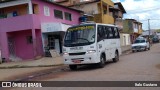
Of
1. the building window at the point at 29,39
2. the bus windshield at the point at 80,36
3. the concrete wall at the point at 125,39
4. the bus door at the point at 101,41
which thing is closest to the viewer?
the bus windshield at the point at 80,36

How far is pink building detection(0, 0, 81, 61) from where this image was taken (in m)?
29.2

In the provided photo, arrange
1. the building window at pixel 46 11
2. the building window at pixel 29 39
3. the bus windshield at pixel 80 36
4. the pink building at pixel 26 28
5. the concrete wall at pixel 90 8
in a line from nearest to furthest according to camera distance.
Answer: the bus windshield at pixel 80 36
the pink building at pixel 26 28
the building window at pixel 29 39
the building window at pixel 46 11
the concrete wall at pixel 90 8

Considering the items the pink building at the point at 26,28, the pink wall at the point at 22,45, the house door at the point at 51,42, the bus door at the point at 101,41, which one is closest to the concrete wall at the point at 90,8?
the pink building at the point at 26,28

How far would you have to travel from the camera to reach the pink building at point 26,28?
2922 centimetres

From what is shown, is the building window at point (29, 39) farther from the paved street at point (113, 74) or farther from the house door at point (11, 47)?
the paved street at point (113, 74)

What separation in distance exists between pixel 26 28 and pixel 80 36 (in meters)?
12.9

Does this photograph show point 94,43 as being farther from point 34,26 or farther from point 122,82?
point 34,26

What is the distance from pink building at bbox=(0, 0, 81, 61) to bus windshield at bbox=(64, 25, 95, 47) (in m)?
11.6

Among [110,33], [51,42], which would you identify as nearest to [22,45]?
[51,42]

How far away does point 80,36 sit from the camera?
17.4 m

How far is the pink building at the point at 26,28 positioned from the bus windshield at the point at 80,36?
11582 mm

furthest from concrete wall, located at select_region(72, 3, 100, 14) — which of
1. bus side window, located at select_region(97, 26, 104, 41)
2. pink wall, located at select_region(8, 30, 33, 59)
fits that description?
bus side window, located at select_region(97, 26, 104, 41)

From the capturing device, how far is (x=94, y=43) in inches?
672

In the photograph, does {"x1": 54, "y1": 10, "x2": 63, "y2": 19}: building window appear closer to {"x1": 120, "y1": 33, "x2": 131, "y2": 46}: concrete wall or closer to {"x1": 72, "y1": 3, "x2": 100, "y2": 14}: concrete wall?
{"x1": 72, "y1": 3, "x2": 100, "y2": 14}: concrete wall
